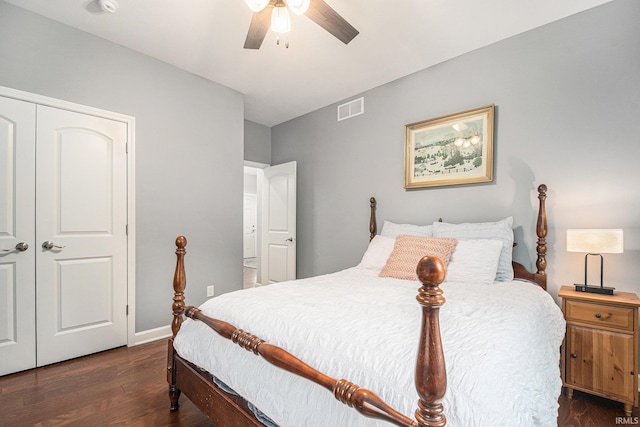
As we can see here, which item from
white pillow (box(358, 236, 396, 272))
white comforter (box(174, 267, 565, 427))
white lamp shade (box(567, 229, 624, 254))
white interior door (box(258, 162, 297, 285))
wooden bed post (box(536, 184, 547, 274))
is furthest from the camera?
white interior door (box(258, 162, 297, 285))

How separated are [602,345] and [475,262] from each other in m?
0.86

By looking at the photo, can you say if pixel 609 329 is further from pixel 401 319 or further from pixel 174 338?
pixel 174 338

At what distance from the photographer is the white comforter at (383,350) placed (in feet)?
2.96

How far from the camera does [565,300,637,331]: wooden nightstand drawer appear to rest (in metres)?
1.87

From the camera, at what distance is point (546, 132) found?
8.04 feet

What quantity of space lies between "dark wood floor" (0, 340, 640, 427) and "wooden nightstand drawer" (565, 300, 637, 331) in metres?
0.54

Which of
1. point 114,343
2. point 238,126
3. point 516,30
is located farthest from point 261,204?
point 516,30

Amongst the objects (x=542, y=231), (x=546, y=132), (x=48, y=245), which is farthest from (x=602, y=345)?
(x=48, y=245)

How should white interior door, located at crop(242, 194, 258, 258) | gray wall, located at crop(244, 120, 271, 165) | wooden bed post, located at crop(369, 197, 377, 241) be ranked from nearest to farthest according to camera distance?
wooden bed post, located at crop(369, 197, 377, 241) < gray wall, located at crop(244, 120, 271, 165) < white interior door, located at crop(242, 194, 258, 258)

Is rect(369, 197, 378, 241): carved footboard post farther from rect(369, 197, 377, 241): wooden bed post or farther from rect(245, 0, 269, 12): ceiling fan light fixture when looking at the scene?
rect(245, 0, 269, 12): ceiling fan light fixture

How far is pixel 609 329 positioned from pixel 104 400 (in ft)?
10.7

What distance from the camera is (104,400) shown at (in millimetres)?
1961

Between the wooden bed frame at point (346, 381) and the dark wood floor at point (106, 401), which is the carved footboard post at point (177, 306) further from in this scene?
the dark wood floor at point (106, 401)

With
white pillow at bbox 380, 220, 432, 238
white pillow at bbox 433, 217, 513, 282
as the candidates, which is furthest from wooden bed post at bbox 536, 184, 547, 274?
white pillow at bbox 380, 220, 432, 238
